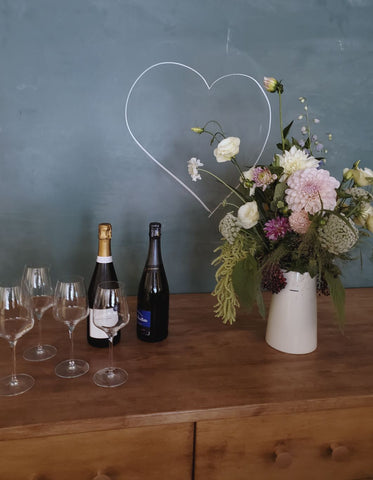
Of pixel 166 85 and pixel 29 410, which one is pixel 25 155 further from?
pixel 29 410

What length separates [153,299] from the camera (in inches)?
43.0

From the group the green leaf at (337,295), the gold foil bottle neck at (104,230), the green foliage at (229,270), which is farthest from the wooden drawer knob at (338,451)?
the gold foil bottle neck at (104,230)

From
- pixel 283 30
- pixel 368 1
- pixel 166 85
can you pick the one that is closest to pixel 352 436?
pixel 166 85

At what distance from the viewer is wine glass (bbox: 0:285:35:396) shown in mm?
823

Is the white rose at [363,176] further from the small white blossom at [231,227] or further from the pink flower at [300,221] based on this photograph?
the small white blossom at [231,227]

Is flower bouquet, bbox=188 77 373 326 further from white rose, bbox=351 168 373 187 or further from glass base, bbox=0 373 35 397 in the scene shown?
glass base, bbox=0 373 35 397

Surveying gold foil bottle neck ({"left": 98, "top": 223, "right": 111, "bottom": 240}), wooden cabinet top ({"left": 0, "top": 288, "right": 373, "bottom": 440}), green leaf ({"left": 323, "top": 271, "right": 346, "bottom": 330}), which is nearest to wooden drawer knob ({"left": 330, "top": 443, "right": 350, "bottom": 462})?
wooden cabinet top ({"left": 0, "top": 288, "right": 373, "bottom": 440})

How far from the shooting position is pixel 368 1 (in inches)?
54.3

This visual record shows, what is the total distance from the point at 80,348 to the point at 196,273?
54 cm

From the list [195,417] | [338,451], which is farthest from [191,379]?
[338,451]

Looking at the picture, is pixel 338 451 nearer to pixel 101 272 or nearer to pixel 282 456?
pixel 282 456

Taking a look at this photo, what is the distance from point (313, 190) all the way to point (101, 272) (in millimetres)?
558

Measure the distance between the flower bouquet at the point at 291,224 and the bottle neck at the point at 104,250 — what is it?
0.28 meters

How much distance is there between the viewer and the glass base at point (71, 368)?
0.90 m
